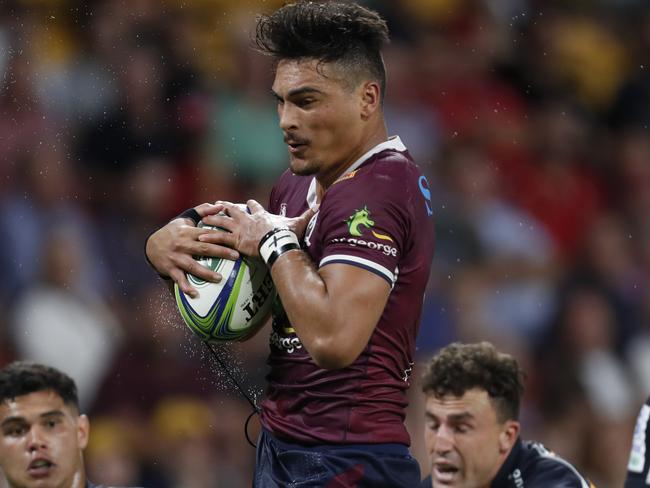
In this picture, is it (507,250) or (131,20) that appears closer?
(131,20)

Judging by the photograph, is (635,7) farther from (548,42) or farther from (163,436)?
(163,436)

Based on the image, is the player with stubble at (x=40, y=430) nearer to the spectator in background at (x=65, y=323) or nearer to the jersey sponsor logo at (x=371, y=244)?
the jersey sponsor logo at (x=371, y=244)

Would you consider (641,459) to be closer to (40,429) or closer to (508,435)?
(508,435)

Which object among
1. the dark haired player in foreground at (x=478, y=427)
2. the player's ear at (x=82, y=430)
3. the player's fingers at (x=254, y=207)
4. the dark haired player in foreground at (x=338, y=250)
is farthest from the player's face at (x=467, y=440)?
the player's fingers at (x=254, y=207)

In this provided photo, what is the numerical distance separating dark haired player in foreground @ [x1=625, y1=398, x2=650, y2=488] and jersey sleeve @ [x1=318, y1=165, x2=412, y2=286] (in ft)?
3.84

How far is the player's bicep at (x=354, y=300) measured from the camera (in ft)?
10.7

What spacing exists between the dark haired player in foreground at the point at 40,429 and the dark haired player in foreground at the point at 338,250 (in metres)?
1.24

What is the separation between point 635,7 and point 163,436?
6.63 m

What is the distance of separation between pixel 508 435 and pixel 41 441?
182cm

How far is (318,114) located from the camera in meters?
3.53

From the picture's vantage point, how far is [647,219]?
32.4 ft

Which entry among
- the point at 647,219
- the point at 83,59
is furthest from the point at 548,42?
the point at 83,59

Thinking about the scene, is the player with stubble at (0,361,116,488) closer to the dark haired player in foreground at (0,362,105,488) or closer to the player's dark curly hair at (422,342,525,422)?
the dark haired player in foreground at (0,362,105,488)

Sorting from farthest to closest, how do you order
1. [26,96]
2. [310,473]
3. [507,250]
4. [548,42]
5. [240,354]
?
[548,42] → [507,250] → [26,96] → [240,354] → [310,473]
